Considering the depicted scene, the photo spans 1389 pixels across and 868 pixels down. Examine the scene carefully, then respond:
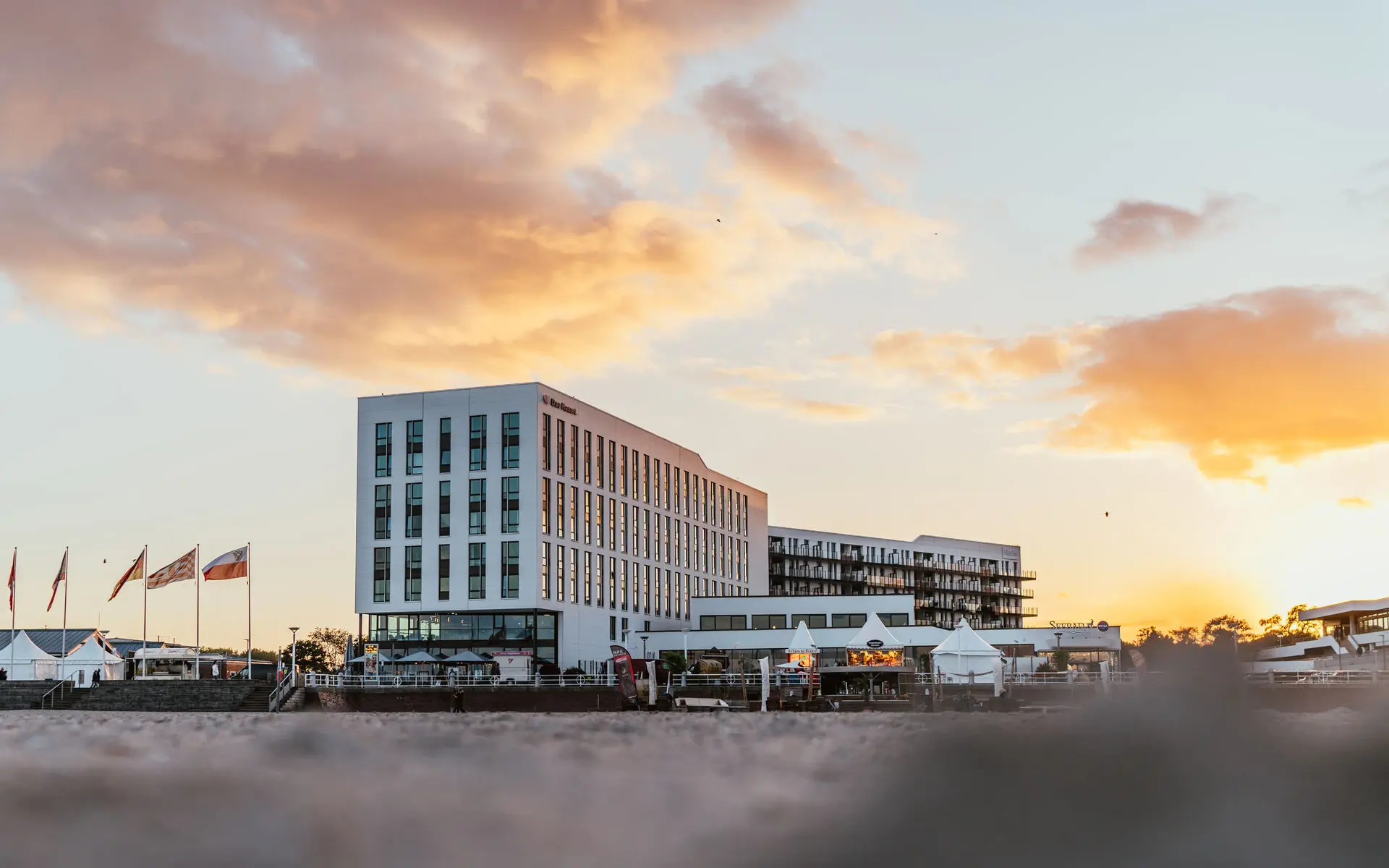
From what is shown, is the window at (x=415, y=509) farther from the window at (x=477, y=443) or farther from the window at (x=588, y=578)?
the window at (x=588, y=578)

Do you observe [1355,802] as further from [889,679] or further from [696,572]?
[696,572]

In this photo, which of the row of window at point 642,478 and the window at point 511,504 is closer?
the window at point 511,504

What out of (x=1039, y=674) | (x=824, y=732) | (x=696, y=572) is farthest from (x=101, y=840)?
(x=696, y=572)

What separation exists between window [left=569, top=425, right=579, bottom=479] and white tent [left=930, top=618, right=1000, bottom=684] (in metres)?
42.0

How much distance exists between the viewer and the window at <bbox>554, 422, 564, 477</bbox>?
307 feet

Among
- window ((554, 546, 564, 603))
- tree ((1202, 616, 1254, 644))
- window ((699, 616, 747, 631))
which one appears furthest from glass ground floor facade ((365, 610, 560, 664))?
tree ((1202, 616, 1254, 644))

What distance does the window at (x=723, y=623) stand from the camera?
105812 millimetres

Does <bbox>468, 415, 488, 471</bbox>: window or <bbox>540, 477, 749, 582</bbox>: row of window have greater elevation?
<bbox>468, 415, 488, 471</bbox>: window

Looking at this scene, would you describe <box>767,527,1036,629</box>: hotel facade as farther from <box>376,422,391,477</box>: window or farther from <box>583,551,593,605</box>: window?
<box>376,422,391,477</box>: window

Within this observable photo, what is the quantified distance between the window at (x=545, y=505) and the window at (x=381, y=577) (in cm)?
1105

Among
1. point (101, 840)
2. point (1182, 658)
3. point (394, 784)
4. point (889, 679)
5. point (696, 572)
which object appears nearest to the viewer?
point (101, 840)

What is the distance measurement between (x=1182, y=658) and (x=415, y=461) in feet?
280

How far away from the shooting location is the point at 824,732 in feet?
77.2

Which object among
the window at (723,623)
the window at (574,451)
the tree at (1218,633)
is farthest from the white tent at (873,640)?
the tree at (1218,633)
